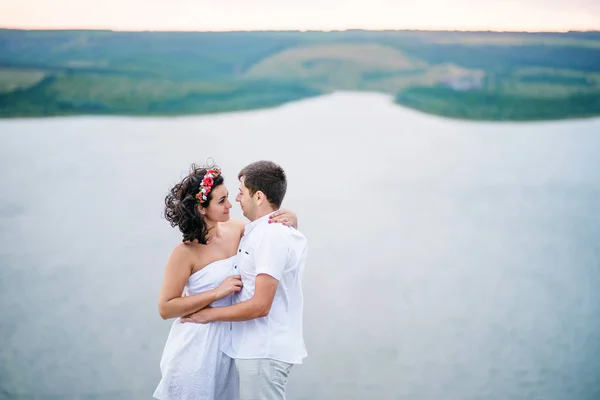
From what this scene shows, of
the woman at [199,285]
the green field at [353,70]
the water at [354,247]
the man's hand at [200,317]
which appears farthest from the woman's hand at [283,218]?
the green field at [353,70]

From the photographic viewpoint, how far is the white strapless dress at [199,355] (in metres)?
2.04

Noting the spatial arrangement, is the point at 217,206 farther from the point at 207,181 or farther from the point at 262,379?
the point at 262,379

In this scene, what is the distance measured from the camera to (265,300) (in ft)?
6.17

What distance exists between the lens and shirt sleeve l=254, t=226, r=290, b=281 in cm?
186

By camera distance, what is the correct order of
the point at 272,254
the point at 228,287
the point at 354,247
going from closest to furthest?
the point at 272,254 < the point at 228,287 < the point at 354,247

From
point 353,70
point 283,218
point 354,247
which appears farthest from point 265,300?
point 353,70

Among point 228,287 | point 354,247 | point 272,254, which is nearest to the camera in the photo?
point 272,254

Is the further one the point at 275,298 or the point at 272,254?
the point at 275,298

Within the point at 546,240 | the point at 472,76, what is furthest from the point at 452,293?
the point at 472,76

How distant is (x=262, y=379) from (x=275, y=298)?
0.75ft

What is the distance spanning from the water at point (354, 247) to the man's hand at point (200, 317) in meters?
1.13

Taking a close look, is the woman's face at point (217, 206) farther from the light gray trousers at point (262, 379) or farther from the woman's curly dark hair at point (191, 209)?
the light gray trousers at point (262, 379)

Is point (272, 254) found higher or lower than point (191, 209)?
lower

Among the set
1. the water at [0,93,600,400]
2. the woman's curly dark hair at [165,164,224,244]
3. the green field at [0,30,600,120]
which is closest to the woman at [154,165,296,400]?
the woman's curly dark hair at [165,164,224,244]
